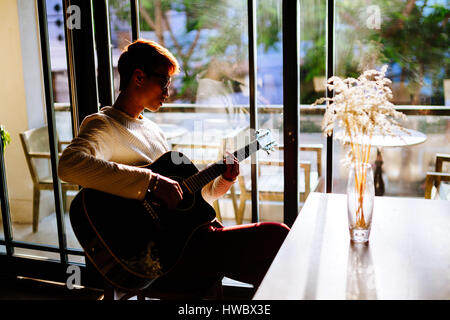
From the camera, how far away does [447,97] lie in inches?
76.0

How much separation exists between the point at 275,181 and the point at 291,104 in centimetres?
42

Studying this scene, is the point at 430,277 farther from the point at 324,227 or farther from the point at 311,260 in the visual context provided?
the point at 324,227

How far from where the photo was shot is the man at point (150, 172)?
159 centimetres

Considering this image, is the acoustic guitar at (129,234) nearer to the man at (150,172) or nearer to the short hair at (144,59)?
the man at (150,172)

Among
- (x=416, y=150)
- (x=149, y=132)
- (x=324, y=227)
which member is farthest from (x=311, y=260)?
(x=416, y=150)

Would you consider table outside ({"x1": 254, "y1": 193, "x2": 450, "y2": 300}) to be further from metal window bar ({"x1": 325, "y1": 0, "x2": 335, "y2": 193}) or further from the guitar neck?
metal window bar ({"x1": 325, "y1": 0, "x2": 335, "y2": 193})


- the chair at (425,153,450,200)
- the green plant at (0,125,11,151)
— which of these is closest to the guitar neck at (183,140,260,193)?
the chair at (425,153,450,200)

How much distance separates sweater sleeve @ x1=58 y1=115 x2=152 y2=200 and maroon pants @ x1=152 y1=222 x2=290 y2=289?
1.02 feet

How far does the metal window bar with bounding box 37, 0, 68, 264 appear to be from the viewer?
2516mm

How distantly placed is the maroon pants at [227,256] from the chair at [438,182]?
0.79 m

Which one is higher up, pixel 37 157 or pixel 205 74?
pixel 205 74

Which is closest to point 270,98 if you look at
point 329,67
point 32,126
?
point 329,67

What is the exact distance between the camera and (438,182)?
2.03 m

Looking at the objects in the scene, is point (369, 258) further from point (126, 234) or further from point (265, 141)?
point (126, 234)
